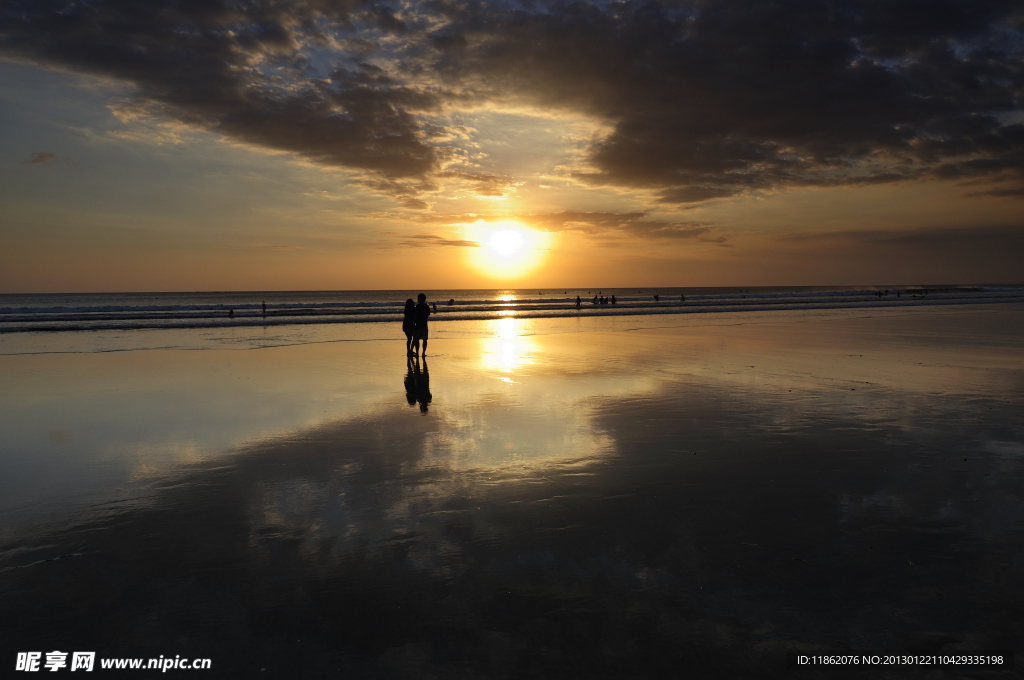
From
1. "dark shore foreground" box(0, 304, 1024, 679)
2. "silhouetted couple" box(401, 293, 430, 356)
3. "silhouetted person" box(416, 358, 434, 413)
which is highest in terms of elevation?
"silhouetted couple" box(401, 293, 430, 356)

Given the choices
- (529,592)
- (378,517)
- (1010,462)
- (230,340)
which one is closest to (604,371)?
(1010,462)

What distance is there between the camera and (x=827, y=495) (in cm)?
658

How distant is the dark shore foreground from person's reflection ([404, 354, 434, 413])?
0.30 metres

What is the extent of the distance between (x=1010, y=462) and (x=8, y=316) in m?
59.6

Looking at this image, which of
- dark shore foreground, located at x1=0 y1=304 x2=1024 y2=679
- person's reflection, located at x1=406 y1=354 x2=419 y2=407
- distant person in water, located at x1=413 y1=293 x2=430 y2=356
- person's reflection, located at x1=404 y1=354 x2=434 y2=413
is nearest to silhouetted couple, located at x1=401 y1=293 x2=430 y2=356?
distant person in water, located at x1=413 y1=293 x2=430 y2=356

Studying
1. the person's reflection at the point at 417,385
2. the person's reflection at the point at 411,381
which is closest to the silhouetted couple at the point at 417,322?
the person's reflection at the point at 411,381

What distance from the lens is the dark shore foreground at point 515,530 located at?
13.1 feet

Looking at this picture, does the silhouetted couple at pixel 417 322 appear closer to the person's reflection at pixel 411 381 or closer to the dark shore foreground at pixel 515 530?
the person's reflection at pixel 411 381

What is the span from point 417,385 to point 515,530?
9.14 metres

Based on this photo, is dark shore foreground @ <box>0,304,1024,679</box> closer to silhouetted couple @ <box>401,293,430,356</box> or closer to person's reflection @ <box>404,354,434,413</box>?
person's reflection @ <box>404,354,434,413</box>

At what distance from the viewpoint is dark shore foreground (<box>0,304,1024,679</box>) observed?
13.1ft

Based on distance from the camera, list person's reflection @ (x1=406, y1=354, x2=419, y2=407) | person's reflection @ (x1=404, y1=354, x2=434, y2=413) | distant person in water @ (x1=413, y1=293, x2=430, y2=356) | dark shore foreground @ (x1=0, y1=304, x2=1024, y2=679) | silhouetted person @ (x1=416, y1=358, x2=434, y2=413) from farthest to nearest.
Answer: distant person in water @ (x1=413, y1=293, x2=430, y2=356), person's reflection @ (x1=406, y1=354, x2=419, y2=407), person's reflection @ (x1=404, y1=354, x2=434, y2=413), silhouetted person @ (x1=416, y1=358, x2=434, y2=413), dark shore foreground @ (x1=0, y1=304, x2=1024, y2=679)

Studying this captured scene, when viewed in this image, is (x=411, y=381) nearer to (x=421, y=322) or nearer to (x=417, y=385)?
(x=417, y=385)

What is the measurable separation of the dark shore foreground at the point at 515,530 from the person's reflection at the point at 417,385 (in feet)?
0.99
